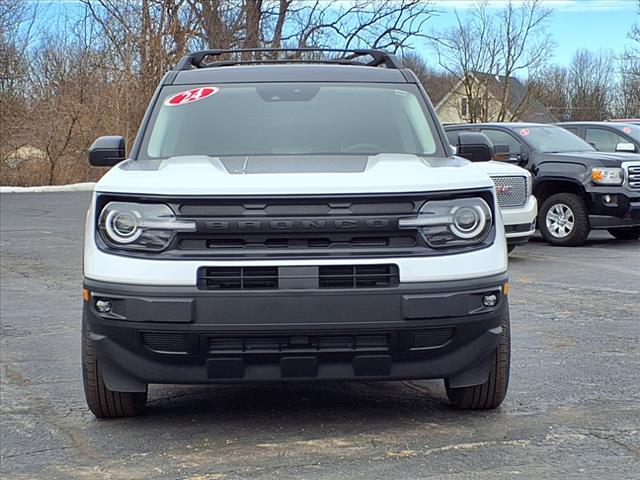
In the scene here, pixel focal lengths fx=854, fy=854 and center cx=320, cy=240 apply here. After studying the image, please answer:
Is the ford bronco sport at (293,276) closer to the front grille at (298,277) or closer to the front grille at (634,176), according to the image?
the front grille at (298,277)

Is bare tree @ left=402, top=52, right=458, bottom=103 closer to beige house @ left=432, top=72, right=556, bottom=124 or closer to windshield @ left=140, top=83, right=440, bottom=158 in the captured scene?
beige house @ left=432, top=72, right=556, bottom=124

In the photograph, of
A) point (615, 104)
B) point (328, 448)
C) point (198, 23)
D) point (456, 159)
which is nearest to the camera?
point (328, 448)

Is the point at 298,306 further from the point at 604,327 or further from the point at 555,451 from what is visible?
the point at 604,327

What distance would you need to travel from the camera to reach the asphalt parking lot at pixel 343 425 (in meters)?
3.53

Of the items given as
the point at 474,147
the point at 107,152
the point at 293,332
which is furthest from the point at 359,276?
the point at 107,152

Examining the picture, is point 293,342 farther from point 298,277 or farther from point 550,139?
point 550,139

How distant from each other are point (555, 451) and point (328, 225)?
4.53 ft

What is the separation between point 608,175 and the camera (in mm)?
11266

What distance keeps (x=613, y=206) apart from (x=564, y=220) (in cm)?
69

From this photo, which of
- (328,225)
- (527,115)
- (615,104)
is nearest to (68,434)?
(328,225)

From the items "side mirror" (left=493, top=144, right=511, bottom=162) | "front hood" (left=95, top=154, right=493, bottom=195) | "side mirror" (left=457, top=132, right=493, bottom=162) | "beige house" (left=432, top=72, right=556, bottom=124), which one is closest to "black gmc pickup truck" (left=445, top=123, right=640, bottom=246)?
"side mirror" (left=493, top=144, right=511, bottom=162)

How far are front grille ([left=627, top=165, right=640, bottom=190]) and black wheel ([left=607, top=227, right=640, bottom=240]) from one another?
4.49 feet

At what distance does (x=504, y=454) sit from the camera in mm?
3631

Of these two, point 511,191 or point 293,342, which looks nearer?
point 293,342
